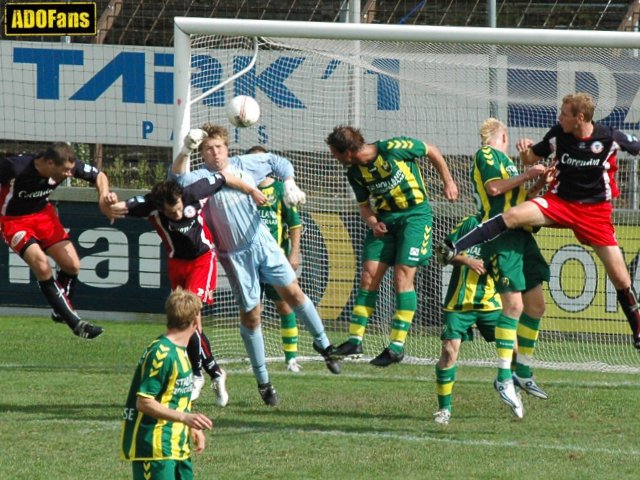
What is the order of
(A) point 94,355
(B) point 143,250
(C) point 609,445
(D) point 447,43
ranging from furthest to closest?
(B) point 143,250 < (A) point 94,355 < (D) point 447,43 < (C) point 609,445

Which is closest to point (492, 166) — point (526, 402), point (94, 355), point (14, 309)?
point (526, 402)

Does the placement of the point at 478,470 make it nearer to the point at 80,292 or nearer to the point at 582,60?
the point at 582,60

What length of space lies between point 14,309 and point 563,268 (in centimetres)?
710

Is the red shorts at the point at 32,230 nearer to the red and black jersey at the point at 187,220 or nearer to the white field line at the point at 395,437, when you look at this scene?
the red and black jersey at the point at 187,220

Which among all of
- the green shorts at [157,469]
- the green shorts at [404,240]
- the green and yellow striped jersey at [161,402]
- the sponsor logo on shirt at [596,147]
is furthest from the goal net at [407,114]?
the green shorts at [157,469]

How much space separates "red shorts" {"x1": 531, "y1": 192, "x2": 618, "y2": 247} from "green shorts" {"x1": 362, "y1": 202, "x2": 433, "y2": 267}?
1125mm

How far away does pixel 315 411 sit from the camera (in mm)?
9656

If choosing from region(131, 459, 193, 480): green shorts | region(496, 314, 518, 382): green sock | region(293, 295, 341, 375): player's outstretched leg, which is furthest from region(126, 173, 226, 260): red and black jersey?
region(131, 459, 193, 480): green shorts

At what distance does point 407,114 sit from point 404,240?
3124 mm

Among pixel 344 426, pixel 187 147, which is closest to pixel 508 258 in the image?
pixel 344 426

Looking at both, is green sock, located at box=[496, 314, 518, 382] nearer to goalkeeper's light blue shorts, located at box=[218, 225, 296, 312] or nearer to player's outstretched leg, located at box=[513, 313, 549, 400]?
player's outstretched leg, located at box=[513, 313, 549, 400]

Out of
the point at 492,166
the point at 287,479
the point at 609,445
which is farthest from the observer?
the point at 492,166

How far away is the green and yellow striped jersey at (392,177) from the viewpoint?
389 inches

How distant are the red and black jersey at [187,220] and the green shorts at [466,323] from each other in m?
1.95
